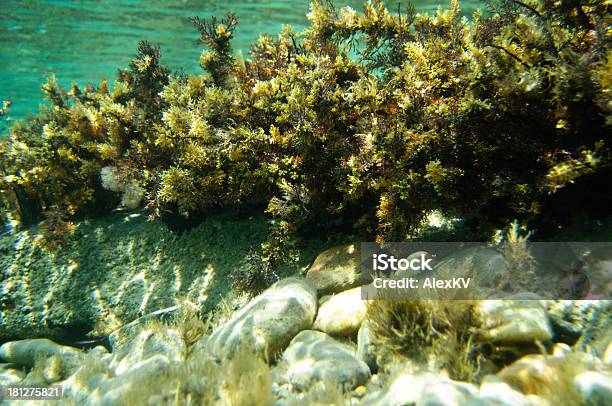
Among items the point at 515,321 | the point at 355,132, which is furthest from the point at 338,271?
the point at 515,321

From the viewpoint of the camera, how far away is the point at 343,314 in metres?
4.01

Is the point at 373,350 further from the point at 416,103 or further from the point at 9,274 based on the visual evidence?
the point at 9,274

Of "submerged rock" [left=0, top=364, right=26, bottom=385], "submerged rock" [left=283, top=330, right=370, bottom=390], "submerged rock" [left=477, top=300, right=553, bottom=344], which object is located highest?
"submerged rock" [left=477, top=300, right=553, bottom=344]

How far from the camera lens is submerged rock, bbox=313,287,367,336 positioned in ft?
12.9

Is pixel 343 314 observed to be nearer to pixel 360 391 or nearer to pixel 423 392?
pixel 360 391

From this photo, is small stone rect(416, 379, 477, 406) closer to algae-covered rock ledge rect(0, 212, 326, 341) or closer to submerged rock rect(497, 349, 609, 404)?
submerged rock rect(497, 349, 609, 404)

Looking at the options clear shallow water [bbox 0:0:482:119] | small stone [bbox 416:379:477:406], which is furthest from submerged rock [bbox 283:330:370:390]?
clear shallow water [bbox 0:0:482:119]

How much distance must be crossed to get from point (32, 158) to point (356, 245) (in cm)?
599

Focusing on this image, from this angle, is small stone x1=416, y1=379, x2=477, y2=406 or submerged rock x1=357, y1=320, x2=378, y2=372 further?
submerged rock x1=357, y1=320, x2=378, y2=372

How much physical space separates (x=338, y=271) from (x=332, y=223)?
821mm

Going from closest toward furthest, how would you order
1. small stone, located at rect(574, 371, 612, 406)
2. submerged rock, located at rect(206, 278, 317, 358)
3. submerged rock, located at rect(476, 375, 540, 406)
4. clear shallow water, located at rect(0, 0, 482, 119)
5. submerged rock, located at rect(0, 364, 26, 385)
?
1. small stone, located at rect(574, 371, 612, 406)
2. submerged rock, located at rect(476, 375, 540, 406)
3. submerged rock, located at rect(206, 278, 317, 358)
4. submerged rock, located at rect(0, 364, 26, 385)
5. clear shallow water, located at rect(0, 0, 482, 119)

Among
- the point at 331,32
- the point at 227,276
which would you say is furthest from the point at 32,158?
the point at 331,32

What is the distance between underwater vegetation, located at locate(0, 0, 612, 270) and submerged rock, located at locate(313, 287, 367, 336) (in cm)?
85

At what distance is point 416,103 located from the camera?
13.6 feet
